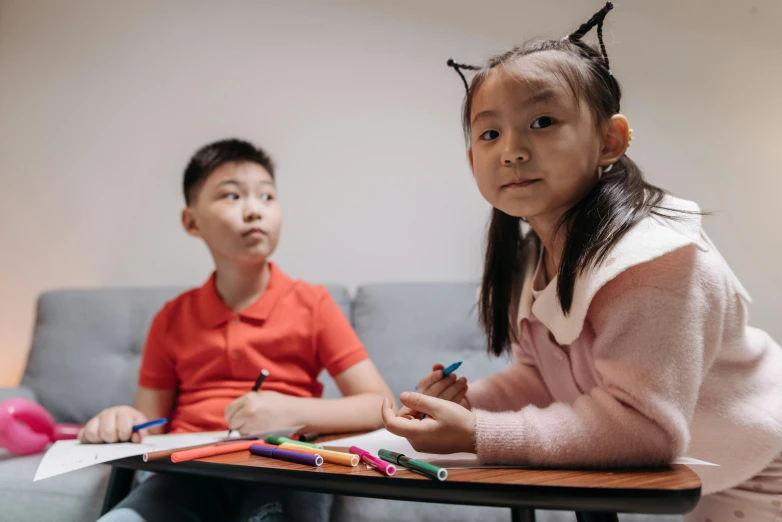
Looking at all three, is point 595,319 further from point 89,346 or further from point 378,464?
point 89,346

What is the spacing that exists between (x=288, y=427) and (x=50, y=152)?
4.93ft

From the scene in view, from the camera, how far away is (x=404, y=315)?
1.43 metres

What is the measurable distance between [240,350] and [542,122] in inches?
28.0

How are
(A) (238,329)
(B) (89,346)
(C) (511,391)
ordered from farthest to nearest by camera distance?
(B) (89,346) → (A) (238,329) → (C) (511,391)

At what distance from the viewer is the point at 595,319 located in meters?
0.58

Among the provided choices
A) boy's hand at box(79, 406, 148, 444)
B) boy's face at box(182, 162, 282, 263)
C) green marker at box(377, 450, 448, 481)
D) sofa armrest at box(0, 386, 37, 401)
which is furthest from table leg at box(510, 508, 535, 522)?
sofa armrest at box(0, 386, 37, 401)

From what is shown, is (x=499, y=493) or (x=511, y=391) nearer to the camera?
(x=499, y=493)

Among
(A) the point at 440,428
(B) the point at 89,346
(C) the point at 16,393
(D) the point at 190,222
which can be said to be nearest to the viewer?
(A) the point at 440,428

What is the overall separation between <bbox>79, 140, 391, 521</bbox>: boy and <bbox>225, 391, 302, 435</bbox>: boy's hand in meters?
0.12

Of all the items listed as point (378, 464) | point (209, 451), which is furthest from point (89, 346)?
point (378, 464)

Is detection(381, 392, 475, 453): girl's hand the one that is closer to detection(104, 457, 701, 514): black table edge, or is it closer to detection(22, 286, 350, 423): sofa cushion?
detection(104, 457, 701, 514): black table edge

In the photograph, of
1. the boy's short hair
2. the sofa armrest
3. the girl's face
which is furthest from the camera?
the sofa armrest

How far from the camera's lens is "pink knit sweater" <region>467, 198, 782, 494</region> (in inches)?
19.5

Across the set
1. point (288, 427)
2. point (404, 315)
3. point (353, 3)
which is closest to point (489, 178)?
point (288, 427)
